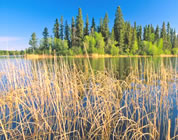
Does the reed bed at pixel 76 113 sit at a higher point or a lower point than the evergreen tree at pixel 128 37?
lower

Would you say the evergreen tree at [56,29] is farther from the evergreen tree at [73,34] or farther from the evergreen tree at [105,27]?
the evergreen tree at [105,27]

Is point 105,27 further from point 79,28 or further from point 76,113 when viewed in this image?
point 76,113

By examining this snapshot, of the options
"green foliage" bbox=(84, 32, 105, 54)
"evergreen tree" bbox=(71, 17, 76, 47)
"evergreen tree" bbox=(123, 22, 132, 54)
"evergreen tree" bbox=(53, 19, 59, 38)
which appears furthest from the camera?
"evergreen tree" bbox=(53, 19, 59, 38)

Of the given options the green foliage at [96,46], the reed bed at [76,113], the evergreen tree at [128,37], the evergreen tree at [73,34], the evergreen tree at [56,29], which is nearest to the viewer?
the reed bed at [76,113]

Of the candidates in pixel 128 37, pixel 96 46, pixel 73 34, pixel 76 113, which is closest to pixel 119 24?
pixel 128 37

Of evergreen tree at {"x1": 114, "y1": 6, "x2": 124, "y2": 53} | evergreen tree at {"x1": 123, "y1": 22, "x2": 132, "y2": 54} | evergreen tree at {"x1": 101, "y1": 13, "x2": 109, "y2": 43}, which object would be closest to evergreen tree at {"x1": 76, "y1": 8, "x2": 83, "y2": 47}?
evergreen tree at {"x1": 101, "y1": 13, "x2": 109, "y2": 43}

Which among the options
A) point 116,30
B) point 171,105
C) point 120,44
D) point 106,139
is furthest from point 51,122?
point 116,30

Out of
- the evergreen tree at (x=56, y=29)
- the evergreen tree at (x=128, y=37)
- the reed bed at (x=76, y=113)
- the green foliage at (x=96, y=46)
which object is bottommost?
the reed bed at (x=76, y=113)

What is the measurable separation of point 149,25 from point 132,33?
9.50 m

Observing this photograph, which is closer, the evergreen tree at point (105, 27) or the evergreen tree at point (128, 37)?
the evergreen tree at point (105, 27)

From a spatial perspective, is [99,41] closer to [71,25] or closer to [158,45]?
[71,25]

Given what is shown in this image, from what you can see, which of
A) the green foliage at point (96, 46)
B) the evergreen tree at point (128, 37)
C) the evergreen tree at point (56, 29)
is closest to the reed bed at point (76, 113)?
the green foliage at point (96, 46)

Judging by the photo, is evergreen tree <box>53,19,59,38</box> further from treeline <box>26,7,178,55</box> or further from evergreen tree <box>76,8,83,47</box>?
evergreen tree <box>76,8,83,47</box>

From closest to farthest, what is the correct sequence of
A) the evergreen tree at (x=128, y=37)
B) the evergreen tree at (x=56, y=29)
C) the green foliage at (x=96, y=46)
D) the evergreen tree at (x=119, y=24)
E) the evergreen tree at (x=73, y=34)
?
the green foliage at (x=96, y=46) → the evergreen tree at (x=119, y=24) → the evergreen tree at (x=128, y=37) → the evergreen tree at (x=73, y=34) → the evergreen tree at (x=56, y=29)
